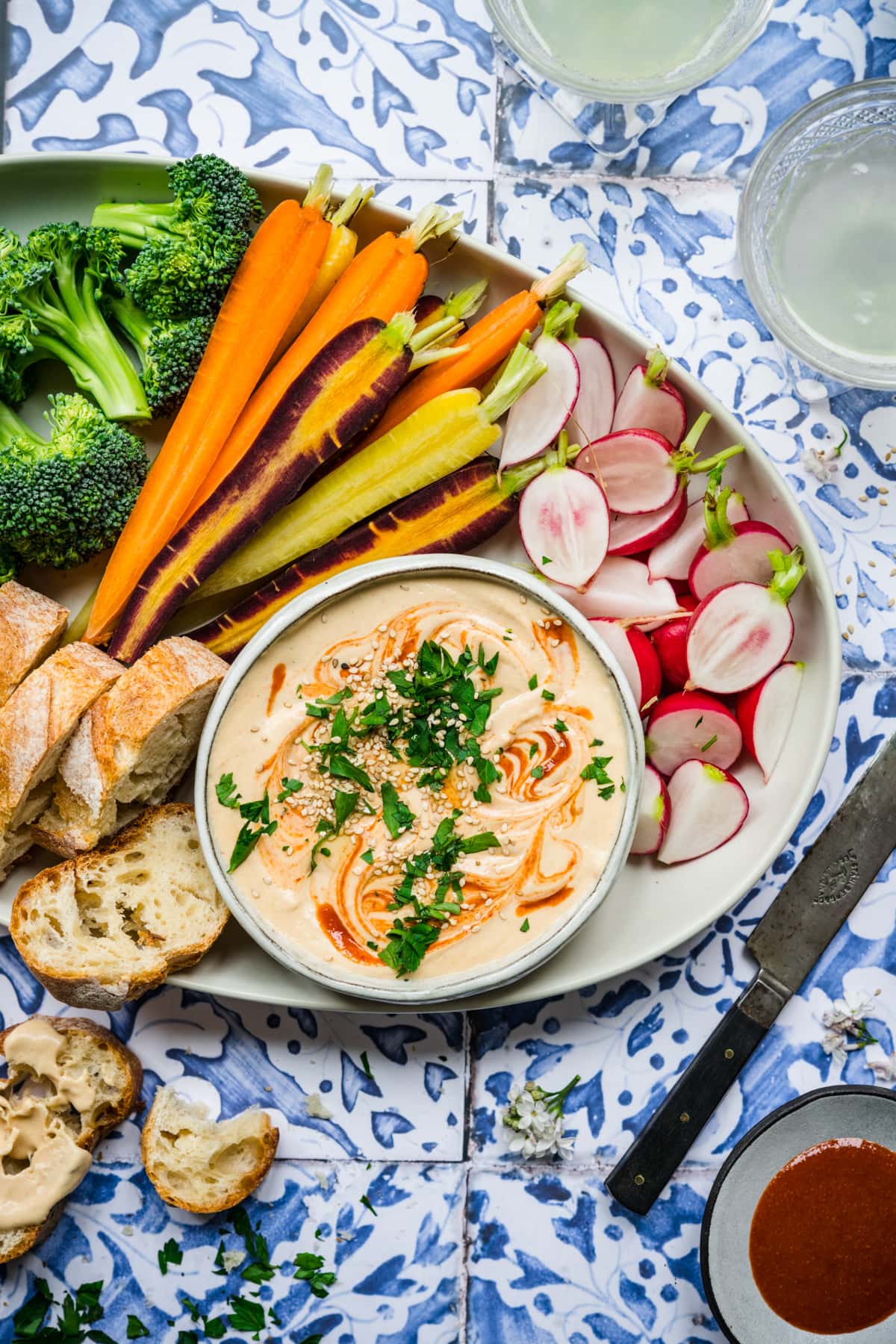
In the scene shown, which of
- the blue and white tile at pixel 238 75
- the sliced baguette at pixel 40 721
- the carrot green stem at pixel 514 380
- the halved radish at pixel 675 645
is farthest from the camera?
the blue and white tile at pixel 238 75

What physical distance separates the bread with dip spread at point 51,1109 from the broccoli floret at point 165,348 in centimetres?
126

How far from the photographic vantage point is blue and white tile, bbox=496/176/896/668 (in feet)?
6.88

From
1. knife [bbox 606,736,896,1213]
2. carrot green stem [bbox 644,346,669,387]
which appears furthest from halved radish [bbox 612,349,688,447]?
knife [bbox 606,736,896,1213]

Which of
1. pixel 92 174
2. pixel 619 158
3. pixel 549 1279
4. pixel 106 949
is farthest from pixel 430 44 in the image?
pixel 549 1279

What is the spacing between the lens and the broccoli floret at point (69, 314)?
72.6 inches

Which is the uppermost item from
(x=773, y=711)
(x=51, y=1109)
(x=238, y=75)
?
(x=238, y=75)

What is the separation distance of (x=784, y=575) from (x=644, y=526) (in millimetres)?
281

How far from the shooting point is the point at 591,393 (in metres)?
1.98

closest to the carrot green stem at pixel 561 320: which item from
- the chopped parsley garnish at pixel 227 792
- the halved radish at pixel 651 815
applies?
the halved radish at pixel 651 815

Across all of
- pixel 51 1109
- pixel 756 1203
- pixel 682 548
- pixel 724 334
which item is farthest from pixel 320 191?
pixel 756 1203

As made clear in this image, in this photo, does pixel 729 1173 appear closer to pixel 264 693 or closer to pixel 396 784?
pixel 396 784

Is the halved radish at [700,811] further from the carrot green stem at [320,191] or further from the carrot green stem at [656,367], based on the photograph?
the carrot green stem at [320,191]

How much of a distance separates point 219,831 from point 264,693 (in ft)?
0.85

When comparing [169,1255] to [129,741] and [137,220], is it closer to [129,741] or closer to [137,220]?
[129,741]
